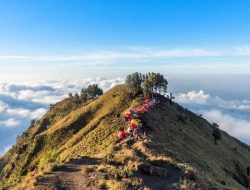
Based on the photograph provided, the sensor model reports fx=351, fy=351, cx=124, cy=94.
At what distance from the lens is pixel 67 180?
3519cm

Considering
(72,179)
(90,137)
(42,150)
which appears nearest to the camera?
(72,179)

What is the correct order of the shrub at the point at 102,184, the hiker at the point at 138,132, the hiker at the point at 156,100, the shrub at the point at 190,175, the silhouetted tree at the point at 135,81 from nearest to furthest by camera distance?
the shrub at the point at 102,184 < the shrub at the point at 190,175 < the hiker at the point at 138,132 < the hiker at the point at 156,100 < the silhouetted tree at the point at 135,81

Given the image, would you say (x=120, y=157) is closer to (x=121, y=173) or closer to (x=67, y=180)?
(x=121, y=173)

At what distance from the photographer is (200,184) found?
34.1m

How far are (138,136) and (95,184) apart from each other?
129 feet

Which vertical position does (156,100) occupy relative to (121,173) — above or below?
below

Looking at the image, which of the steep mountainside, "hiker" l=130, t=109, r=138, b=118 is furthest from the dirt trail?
"hiker" l=130, t=109, r=138, b=118

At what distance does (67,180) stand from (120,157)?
10.6 metres

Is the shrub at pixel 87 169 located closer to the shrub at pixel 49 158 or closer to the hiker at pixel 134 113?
the shrub at pixel 49 158

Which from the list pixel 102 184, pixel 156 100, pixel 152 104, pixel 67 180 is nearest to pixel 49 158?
pixel 67 180

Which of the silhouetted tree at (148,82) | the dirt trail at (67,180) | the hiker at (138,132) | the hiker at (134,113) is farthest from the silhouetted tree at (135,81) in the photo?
the dirt trail at (67,180)

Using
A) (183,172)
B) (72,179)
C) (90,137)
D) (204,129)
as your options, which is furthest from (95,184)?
(204,129)

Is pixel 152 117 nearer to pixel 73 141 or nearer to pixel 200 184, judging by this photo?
pixel 73 141

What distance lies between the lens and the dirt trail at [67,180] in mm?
33031
